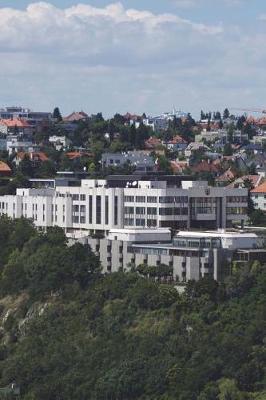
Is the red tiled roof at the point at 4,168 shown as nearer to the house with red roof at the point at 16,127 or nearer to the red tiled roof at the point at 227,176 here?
the red tiled roof at the point at 227,176

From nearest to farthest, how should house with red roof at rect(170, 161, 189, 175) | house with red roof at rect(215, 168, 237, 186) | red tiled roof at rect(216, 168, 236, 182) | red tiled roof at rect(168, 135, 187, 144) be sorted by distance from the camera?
house with red roof at rect(215, 168, 237, 186) → red tiled roof at rect(216, 168, 236, 182) → house with red roof at rect(170, 161, 189, 175) → red tiled roof at rect(168, 135, 187, 144)

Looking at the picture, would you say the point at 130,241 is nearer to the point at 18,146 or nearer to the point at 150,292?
the point at 150,292

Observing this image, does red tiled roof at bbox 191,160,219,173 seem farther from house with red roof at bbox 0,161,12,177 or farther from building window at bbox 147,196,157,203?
building window at bbox 147,196,157,203

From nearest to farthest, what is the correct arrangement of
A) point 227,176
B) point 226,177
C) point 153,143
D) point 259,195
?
point 259,195 → point 226,177 → point 227,176 → point 153,143

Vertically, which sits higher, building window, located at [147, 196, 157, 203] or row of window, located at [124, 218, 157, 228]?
building window, located at [147, 196, 157, 203]

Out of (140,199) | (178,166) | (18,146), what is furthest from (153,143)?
(140,199)

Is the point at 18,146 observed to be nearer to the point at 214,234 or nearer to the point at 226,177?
the point at 226,177

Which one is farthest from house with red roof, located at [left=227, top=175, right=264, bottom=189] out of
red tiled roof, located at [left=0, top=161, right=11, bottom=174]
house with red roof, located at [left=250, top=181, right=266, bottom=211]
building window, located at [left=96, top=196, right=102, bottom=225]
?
building window, located at [left=96, top=196, right=102, bottom=225]
